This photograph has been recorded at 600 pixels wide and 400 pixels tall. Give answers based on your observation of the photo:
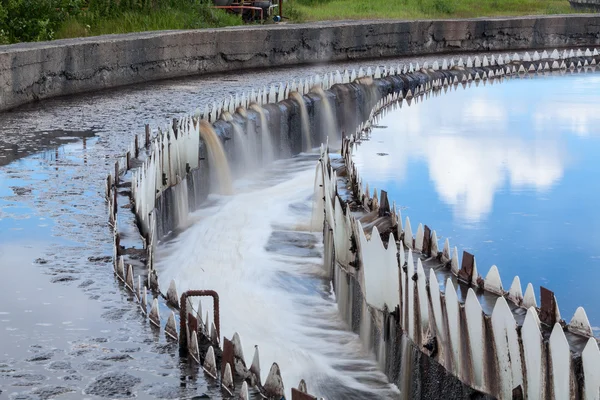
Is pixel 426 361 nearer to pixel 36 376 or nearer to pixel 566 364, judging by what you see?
pixel 566 364

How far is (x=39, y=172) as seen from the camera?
37.7 ft

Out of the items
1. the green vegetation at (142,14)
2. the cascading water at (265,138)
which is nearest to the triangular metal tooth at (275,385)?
the cascading water at (265,138)

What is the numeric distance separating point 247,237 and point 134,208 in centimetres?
302

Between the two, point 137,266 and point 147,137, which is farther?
point 147,137

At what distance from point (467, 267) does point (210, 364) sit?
2.31 meters

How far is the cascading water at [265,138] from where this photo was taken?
53.9 feet

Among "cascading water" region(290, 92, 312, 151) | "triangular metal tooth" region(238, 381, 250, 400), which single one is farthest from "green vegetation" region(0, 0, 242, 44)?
"triangular metal tooth" region(238, 381, 250, 400)

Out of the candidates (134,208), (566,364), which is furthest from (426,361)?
(134,208)

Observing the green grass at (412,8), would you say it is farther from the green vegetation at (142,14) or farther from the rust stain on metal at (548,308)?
the rust stain on metal at (548,308)

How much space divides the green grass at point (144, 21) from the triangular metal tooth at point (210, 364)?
16.1m

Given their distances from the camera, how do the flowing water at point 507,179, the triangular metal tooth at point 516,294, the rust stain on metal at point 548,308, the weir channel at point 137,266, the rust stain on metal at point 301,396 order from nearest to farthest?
the rust stain on metal at point 301,396, the weir channel at point 137,266, the rust stain on metal at point 548,308, the triangular metal tooth at point 516,294, the flowing water at point 507,179

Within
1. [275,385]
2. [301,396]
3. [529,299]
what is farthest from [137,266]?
[301,396]

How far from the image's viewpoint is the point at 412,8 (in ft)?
118

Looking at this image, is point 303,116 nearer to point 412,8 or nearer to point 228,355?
point 228,355
